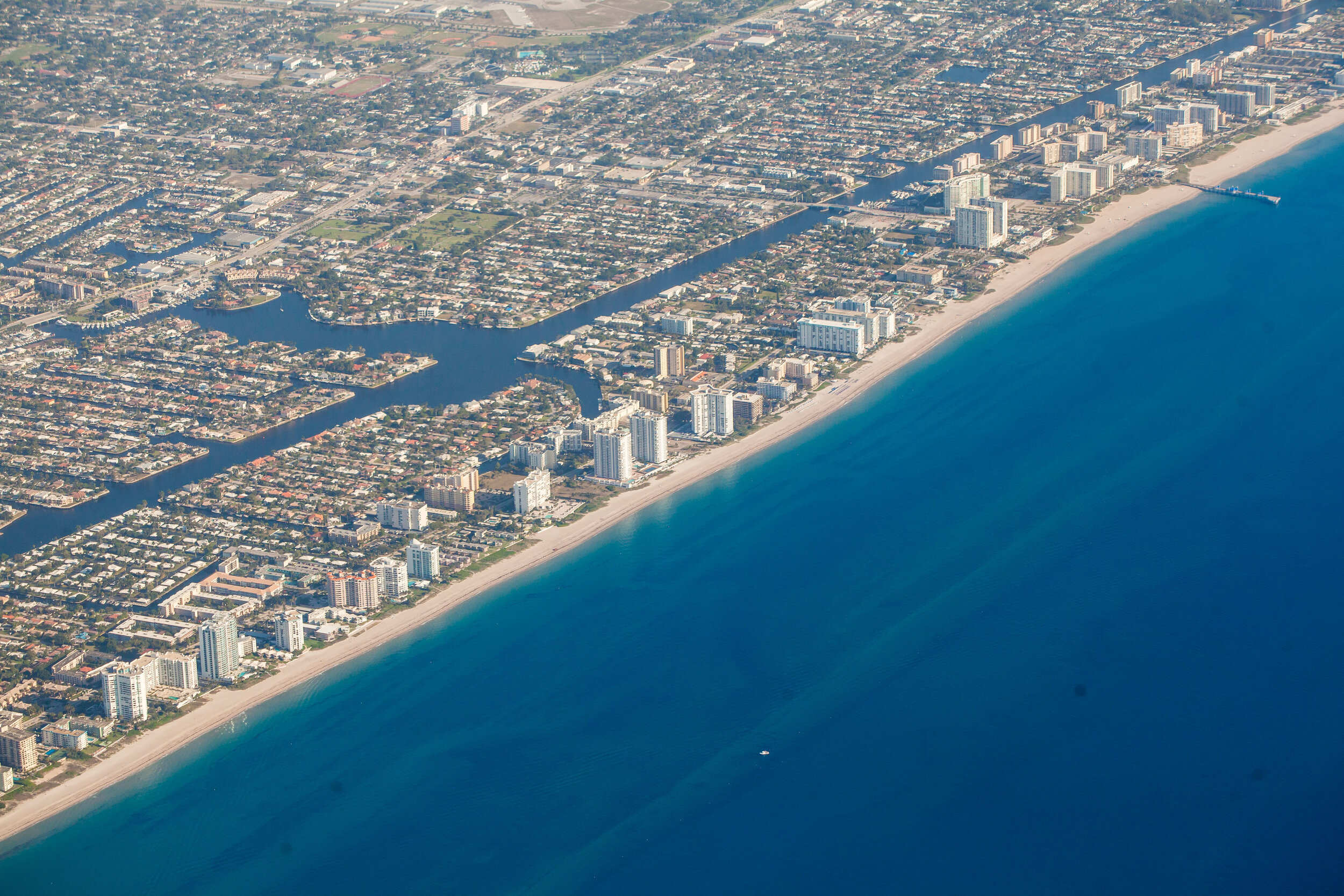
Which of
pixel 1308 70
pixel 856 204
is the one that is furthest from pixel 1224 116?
pixel 856 204

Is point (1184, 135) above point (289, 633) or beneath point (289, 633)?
above

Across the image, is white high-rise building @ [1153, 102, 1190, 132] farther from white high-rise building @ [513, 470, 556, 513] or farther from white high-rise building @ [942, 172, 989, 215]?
white high-rise building @ [513, 470, 556, 513]

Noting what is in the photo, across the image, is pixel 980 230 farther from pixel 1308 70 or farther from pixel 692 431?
pixel 1308 70

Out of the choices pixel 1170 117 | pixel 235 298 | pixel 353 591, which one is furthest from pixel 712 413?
pixel 1170 117

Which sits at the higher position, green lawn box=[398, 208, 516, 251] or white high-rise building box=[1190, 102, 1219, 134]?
white high-rise building box=[1190, 102, 1219, 134]

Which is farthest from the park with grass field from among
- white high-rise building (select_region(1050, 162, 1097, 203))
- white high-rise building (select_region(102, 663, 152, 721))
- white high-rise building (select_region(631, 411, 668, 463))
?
white high-rise building (select_region(102, 663, 152, 721))

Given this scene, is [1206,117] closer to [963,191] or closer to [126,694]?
[963,191]
